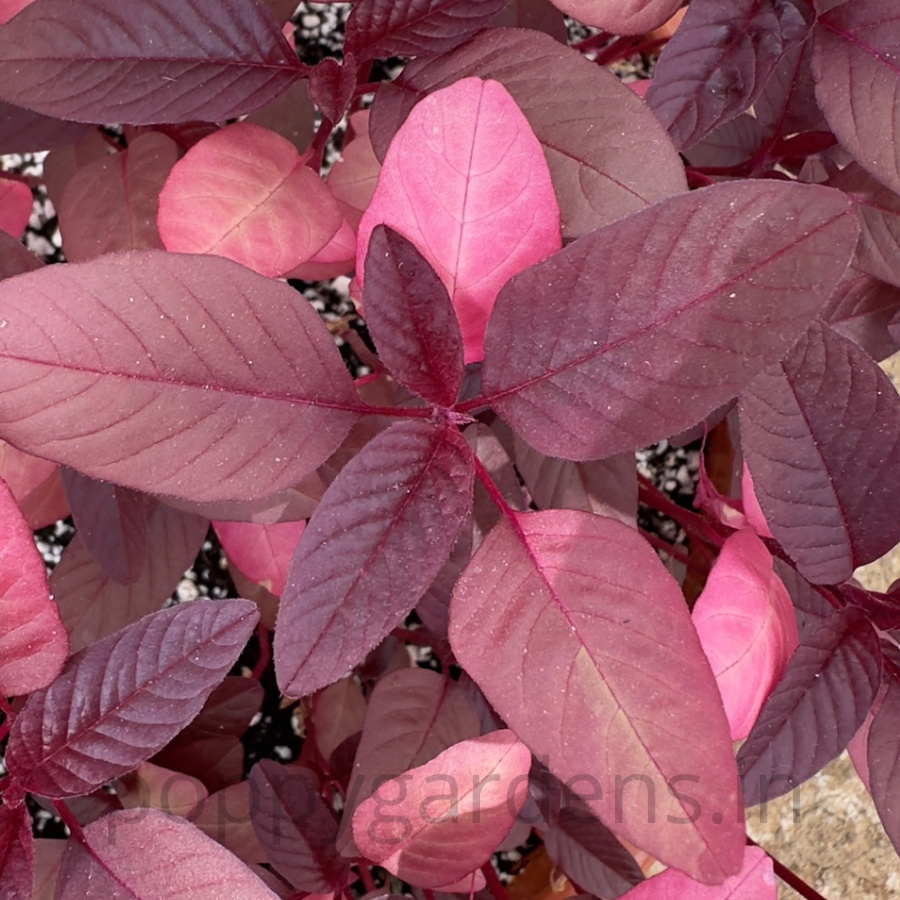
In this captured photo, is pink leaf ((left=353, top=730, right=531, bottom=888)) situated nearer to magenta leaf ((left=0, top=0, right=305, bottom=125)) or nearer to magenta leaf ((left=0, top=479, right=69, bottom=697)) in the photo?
magenta leaf ((left=0, top=479, right=69, bottom=697))

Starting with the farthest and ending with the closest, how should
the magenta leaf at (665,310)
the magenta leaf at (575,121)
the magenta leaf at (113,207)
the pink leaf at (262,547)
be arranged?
the pink leaf at (262,547), the magenta leaf at (113,207), the magenta leaf at (575,121), the magenta leaf at (665,310)

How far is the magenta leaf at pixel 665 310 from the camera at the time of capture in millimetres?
446

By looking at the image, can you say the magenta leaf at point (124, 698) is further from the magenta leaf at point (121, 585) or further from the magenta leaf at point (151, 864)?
the magenta leaf at point (121, 585)

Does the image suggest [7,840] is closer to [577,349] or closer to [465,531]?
[465,531]

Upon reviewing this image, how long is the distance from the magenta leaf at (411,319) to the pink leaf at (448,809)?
238 millimetres

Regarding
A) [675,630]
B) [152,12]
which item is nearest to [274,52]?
[152,12]

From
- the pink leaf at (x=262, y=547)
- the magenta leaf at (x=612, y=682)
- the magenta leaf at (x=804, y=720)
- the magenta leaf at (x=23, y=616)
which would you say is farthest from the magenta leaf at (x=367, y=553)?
the pink leaf at (x=262, y=547)

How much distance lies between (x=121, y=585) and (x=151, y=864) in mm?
384

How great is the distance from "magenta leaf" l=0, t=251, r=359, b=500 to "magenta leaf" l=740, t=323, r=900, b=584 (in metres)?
0.28

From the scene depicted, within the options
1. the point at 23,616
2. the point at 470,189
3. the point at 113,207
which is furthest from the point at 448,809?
the point at 113,207

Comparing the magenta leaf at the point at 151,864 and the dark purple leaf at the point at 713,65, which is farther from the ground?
the dark purple leaf at the point at 713,65

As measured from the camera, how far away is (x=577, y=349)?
0.50 metres

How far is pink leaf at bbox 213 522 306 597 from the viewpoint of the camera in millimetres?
867

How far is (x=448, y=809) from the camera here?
65 centimetres
